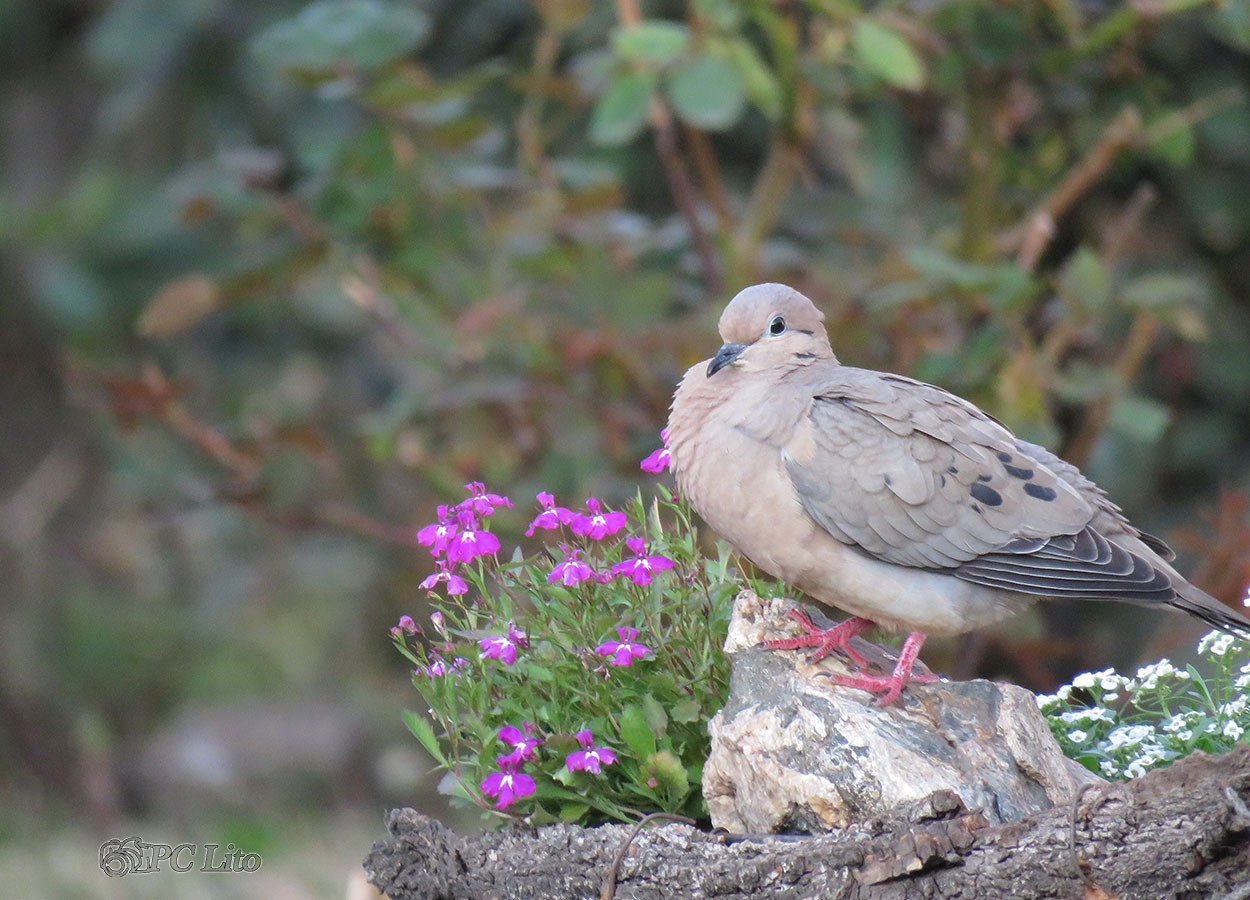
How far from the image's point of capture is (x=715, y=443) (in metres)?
3.33

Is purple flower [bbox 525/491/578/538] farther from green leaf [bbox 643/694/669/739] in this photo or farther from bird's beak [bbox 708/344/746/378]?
bird's beak [bbox 708/344/746/378]

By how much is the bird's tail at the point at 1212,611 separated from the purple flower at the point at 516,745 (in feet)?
4.76

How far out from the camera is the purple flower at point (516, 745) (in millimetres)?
2867

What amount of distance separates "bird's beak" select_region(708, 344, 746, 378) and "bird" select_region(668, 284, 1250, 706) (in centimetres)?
8

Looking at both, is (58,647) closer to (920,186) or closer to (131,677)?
(131,677)

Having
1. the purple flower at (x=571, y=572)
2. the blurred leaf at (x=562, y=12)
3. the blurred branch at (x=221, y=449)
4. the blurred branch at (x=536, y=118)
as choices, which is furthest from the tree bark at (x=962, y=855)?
the blurred leaf at (x=562, y=12)

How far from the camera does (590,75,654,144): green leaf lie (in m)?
4.42

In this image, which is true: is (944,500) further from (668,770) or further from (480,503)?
(480,503)

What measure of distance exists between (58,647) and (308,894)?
346 centimetres

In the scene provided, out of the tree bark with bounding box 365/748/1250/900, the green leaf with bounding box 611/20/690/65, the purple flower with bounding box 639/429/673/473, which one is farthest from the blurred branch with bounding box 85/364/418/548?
the tree bark with bounding box 365/748/1250/900

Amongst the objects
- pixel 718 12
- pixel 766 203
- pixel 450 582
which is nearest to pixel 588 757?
pixel 450 582

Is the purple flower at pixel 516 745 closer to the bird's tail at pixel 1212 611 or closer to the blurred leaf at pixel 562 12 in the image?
the bird's tail at pixel 1212 611

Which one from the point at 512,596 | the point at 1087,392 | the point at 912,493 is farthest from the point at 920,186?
the point at 512,596

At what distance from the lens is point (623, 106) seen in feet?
14.5
